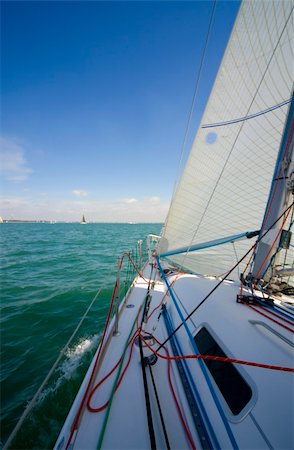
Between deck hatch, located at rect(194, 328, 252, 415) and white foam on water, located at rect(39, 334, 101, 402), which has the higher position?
deck hatch, located at rect(194, 328, 252, 415)

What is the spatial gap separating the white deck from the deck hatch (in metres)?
0.04

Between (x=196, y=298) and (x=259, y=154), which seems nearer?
(x=196, y=298)

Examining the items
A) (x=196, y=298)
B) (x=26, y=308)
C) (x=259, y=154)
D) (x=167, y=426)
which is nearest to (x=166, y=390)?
(x=167, y=426)

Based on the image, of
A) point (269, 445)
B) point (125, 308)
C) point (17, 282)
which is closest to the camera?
point (269, 445)

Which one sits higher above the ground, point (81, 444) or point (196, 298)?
point (196, 298)

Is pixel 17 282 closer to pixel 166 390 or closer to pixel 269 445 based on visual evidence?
pixel 166 390

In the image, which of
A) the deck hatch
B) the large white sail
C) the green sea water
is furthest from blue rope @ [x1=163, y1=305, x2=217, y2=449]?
the green sea water

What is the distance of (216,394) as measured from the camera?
3.99 feet

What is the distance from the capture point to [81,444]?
3.55 feet

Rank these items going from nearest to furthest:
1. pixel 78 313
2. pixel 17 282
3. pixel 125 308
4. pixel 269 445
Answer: pixel 269 445 < pixel 125 308 < pixel 78 313 < pixel 17 282

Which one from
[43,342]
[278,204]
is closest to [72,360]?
[43,342]

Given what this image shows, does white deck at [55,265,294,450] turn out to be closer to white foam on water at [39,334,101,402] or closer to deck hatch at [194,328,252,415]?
deck hatch at [194,328,252,415]

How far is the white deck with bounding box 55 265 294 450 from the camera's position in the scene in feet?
3.20

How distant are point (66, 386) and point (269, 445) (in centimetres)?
274
